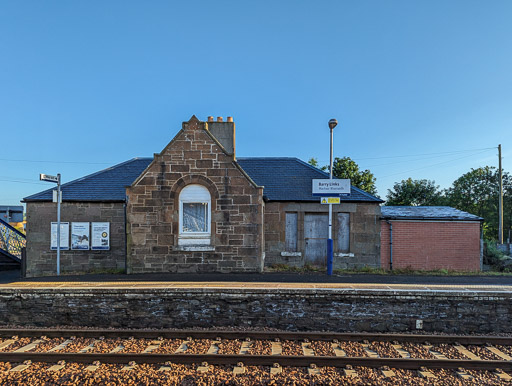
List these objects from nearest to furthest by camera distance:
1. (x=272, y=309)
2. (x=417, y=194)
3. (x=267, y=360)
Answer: (x=267, y=360)
(x=272, y=309)
(x=417, y=194)

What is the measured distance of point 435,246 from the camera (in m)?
14.9

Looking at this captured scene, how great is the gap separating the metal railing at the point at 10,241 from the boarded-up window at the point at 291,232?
13617 mm

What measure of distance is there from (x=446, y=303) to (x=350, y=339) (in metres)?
2.94

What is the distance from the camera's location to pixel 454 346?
283 inches

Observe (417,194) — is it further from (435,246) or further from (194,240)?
(194,240)

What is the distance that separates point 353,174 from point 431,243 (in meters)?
17.1

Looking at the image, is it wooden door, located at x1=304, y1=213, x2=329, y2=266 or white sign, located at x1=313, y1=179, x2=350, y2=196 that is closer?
white sign, located at x1=313, y1=179, x2=350, y2=196

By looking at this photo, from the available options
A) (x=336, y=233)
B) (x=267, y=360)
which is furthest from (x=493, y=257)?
(x=267, y=360)

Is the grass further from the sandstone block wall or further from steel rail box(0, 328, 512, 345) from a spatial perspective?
steel rail box(0, 328, 512, 345)

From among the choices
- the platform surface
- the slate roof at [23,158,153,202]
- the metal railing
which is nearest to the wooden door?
the platform surface

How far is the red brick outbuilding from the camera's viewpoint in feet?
48.5

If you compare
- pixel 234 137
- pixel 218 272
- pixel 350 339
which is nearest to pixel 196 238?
pixel 218 272

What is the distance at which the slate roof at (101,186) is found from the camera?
14.2m

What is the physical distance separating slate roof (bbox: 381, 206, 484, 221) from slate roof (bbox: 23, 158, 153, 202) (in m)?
12.6
